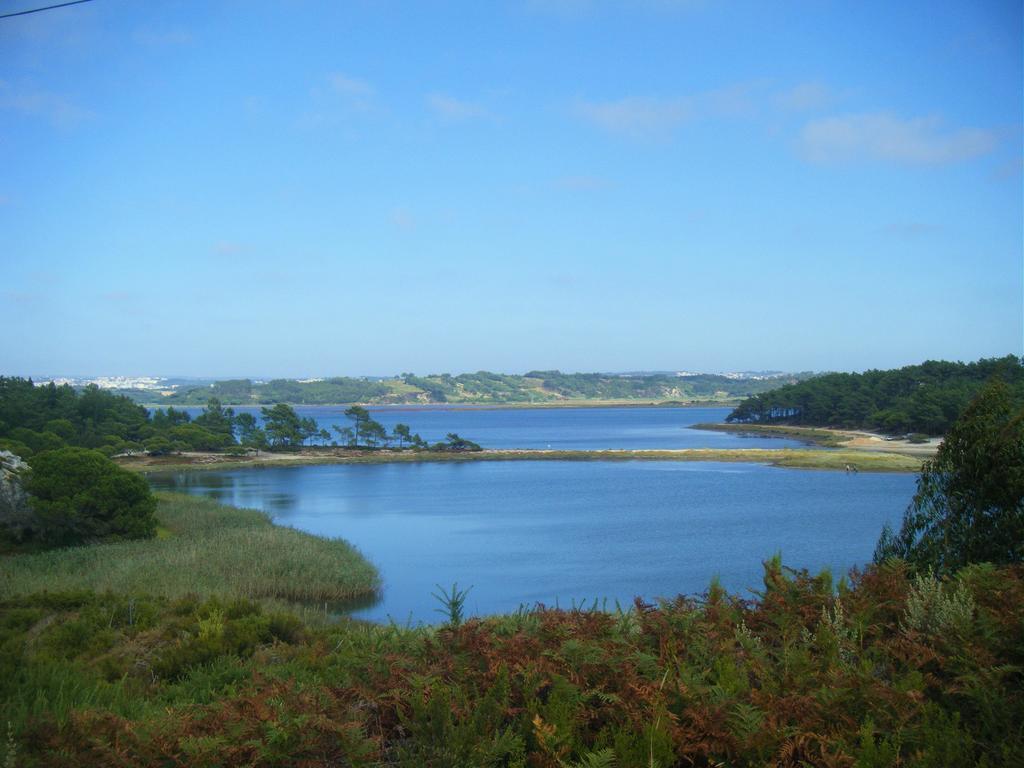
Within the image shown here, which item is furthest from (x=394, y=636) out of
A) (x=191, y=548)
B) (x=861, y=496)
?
(x=861, y=496)

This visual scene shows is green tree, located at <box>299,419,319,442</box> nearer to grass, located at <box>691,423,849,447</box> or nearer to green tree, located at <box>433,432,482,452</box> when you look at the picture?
green tree, located at <box>433,432,482,452</box>

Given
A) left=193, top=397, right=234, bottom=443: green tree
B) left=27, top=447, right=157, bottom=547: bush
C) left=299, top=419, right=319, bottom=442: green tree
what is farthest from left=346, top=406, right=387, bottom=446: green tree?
left=27, top=447, right=157, bottom=547: bush

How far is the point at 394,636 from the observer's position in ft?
20.5

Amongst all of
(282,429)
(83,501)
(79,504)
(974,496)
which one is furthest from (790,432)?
(974,496)

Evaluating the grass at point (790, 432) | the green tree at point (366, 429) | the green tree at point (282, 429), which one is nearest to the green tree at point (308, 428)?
the green tree at point (282, 429)

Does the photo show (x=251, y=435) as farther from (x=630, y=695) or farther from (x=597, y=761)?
(x=597, y=761)

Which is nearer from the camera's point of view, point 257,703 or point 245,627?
point 257,703

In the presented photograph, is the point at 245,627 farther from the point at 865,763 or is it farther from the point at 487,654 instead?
the point at 865,763

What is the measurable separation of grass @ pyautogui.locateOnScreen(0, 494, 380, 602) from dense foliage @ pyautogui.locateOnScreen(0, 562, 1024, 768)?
42.0 feet

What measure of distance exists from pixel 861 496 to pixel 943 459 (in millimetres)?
37507

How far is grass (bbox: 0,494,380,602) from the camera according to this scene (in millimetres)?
18516

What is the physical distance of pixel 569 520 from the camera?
125 feet

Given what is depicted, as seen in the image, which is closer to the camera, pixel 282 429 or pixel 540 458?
pixel 540 458

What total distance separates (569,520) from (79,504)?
66.1 feet
